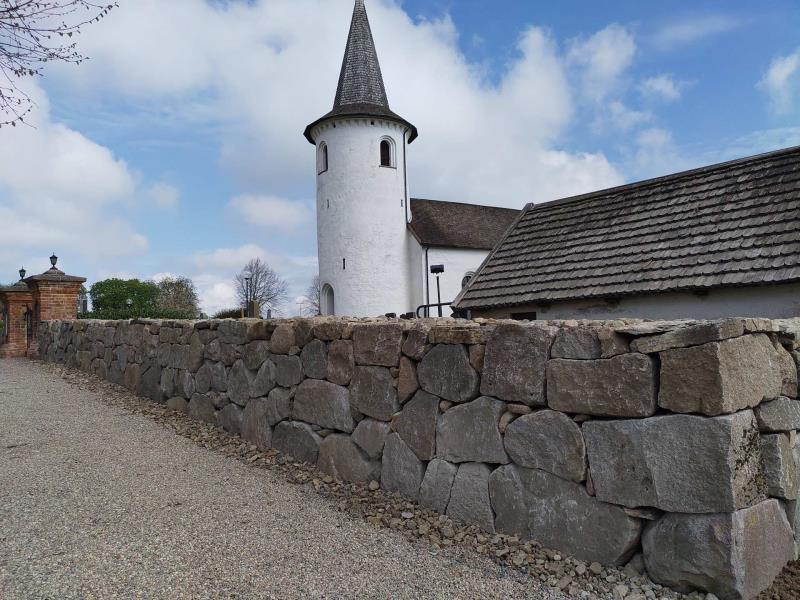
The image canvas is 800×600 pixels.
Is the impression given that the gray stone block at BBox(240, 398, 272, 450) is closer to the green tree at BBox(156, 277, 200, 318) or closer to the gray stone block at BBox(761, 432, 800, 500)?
the gray stone block at BBox(761, 432, 800, 500)

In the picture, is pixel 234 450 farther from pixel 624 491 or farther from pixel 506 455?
pixel 624 491

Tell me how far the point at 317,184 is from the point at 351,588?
2385cm

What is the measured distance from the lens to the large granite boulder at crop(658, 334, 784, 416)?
9.02ft

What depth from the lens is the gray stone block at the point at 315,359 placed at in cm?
516

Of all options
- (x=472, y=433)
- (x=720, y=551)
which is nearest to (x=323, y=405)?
(x=472, y=433)

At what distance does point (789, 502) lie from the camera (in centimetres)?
316

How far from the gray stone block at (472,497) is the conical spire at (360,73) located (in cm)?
2292

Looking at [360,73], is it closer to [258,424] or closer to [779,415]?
[258,424]

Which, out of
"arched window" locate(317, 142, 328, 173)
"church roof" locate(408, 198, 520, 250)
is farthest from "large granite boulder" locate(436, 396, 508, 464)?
"arched window" locate(317, 142, 328, 173)

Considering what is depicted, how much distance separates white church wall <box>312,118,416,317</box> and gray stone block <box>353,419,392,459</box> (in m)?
19.3

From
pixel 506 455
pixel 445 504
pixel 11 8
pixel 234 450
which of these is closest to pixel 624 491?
pixel 506 455

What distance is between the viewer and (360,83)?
25062 mm

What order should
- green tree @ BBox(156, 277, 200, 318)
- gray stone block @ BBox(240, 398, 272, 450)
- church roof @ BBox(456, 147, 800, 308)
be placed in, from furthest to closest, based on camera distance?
green tree @ BBox(156, 277, 200, 318) → church roof @ BBox(456, 147, 800, 308) → gray stone block @ BBox(240, 398, 272, 450)

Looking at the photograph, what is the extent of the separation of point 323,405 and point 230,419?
5.98 feet
